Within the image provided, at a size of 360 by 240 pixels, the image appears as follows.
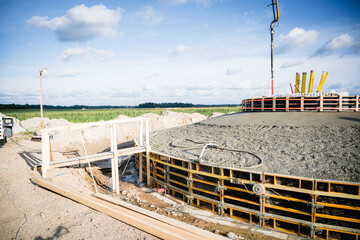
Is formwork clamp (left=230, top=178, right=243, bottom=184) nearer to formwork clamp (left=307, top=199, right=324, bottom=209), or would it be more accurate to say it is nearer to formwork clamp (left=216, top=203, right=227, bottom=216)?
formwork clamp (left=216, top=203, right=227, bottom=216)

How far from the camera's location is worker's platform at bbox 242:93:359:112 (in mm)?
12984

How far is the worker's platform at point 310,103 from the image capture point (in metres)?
13.0

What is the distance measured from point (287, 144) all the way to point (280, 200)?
300 centimetres

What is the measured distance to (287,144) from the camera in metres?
9.88

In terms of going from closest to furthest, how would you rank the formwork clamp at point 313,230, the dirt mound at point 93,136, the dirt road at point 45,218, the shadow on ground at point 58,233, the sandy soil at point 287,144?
1. the shadow on ground at point 58,233
2. the dirt road at point 45,218
3. the formwork clamp at point 313,230
4. the sandy soil at point 287,144
5. the dirt mound at point 93,136

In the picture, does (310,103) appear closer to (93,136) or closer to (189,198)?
(189,198)

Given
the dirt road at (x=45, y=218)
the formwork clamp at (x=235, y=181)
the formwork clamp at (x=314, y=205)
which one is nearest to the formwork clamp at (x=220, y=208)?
the formwork clamp at (x=235, y=181)

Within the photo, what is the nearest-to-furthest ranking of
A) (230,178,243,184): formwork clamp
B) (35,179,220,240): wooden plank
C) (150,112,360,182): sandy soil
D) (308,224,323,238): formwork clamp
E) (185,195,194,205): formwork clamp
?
(35,179,220,240): wooden plank, (308,224,323,238): formwork clamp, (150,112,360,182): sandy soil, (230,178,243,184): formwork clamp, (185,195,194,205): formwork clamp

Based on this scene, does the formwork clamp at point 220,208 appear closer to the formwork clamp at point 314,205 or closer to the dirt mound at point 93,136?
the formwork clamp at point 314,205

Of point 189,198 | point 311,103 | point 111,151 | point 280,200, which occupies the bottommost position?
point 189,198

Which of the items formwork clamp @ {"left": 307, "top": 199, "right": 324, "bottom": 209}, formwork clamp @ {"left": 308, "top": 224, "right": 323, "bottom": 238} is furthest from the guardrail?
formwork clamp @ {"left": 308, "top": 224, "right": 323, "bottom": 238}

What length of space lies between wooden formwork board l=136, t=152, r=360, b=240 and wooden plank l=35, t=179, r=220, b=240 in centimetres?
361

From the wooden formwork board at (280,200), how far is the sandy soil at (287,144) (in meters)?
0.35

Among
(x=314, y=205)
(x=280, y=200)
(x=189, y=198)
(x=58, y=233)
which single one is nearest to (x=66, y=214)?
(x=58, y=233)
